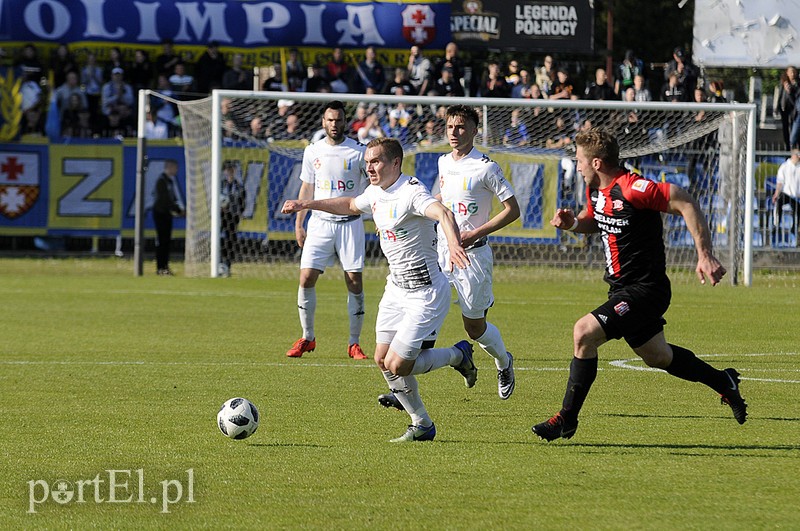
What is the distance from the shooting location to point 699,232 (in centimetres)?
714

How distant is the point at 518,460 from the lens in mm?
6941

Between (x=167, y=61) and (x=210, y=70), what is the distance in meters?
1.01

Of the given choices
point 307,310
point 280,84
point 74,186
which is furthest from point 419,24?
point 307,310

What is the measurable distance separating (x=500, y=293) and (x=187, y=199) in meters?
6.35

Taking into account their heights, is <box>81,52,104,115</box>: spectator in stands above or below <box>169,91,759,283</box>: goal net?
above

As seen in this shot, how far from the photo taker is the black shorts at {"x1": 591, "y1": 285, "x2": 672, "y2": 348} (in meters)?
7.41

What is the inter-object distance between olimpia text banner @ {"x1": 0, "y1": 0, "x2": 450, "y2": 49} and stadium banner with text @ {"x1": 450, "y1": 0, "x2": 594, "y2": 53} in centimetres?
47

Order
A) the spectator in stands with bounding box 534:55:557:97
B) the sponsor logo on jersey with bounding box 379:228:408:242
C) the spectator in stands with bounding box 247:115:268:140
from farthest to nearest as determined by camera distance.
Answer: the spectator in stands with bounding box 534:55:557:97 < the spectator in stands with bounding box 247:115:268:140 < the sponsor logo on jersey with bounding box 379:228:408:242

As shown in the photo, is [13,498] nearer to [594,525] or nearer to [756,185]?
[594,525]

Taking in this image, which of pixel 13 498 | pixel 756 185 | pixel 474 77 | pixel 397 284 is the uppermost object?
pixel 474 77

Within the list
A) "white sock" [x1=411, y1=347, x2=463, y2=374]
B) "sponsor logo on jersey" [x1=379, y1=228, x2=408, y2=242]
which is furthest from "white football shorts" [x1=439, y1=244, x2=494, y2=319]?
"sponsor logo on jersey" [x1=379, y1=228, x2=408, y2=242]

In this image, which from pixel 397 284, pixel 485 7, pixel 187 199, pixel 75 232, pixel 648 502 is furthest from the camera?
pixel 485 7

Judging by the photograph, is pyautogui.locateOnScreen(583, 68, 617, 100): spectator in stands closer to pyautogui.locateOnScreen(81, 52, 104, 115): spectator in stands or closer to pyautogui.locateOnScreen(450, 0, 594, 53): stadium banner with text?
pyautogui.locateOnScreen(450, 0, 594, 53): stadium banner with text

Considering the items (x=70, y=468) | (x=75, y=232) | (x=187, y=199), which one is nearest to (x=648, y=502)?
(x=70, y=468)
